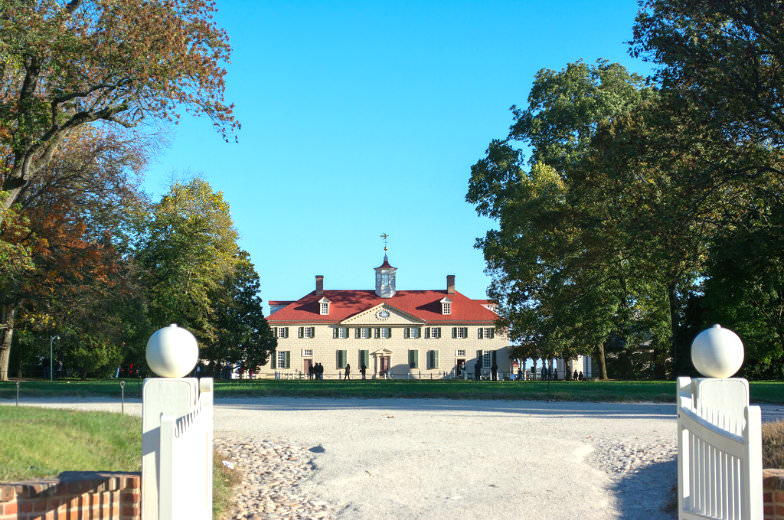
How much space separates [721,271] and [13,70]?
2771cm

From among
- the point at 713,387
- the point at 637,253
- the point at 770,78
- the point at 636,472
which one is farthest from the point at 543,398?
the point at 713,387

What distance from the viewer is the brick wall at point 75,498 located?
17.8ft

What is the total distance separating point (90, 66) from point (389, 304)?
57.9 meters

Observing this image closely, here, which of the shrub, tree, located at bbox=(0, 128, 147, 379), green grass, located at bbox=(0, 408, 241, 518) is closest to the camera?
green grass, located at bbox=(0, 408, 241, 518)

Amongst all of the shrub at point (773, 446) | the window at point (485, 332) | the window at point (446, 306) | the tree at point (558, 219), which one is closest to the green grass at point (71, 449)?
the shrub at point (773, 446)

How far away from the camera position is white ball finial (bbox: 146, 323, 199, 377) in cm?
507

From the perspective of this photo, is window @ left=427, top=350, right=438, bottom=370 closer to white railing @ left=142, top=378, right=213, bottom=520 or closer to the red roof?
the red roof

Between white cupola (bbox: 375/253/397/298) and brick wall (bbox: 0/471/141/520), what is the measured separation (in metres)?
71.5

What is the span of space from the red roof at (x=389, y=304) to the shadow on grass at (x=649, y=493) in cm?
6371

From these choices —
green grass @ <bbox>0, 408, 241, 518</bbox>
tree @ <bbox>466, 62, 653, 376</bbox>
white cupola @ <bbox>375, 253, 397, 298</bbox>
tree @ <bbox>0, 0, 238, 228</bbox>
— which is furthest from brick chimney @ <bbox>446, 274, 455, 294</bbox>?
green grass @ <bbox>0, 408, 241, 518</bbox>

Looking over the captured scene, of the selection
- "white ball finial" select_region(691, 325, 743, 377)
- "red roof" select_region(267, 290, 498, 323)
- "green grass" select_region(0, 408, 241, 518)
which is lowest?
"green grass" select_region(0, 408, 241, 518)

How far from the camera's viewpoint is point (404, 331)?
2916 inches

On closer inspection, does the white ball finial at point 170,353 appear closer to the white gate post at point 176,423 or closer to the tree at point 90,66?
the white gate post at point 176,423

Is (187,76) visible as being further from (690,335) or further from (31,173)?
(690,335)
